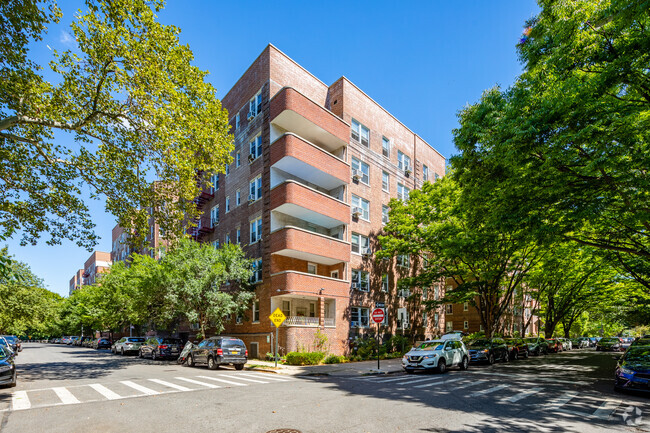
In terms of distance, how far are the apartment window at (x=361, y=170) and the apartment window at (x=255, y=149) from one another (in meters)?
7.37

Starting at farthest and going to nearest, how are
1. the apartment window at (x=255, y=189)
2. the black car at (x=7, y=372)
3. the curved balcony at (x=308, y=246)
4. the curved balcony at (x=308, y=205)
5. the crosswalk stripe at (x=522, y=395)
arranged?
1. the apartment window at (x=255, y=189)
2. the curved balcony at (x=308, y=205)
3. the curved balcony at (x=308, y=246)
4. the black car at (x=7, y=372)
5. the crosswalk stripe at (x=522, y=395)

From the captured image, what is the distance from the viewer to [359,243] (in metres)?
29.6

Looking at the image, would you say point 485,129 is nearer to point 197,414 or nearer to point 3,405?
point 197,414

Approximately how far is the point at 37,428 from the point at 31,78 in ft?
41.2

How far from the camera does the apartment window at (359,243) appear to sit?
29125mm

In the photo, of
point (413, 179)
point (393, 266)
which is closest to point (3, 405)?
point (393, 266)

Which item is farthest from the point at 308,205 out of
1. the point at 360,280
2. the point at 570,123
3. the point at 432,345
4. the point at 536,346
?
the point at 536,346

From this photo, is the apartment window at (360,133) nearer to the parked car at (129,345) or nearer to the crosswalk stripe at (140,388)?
the crosswalk stripe at (140,388)

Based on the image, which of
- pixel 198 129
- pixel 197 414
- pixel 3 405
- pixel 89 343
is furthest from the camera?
pixel 89 343

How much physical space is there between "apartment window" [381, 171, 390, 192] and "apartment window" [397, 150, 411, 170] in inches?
95.2

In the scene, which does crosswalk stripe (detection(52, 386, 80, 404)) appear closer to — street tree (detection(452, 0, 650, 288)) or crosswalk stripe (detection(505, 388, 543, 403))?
crosswalk stripe (detection(505, 388, 543, 403))

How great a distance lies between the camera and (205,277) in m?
23.5

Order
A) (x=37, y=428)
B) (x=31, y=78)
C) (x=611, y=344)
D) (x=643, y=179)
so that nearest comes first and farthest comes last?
(x=37, y=428)
(x=643, y=179)
(x=31, y=78)
(x=611, y=344)

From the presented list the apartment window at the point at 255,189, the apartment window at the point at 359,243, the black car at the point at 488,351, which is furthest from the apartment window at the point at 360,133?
the black car at the point at 488,351
